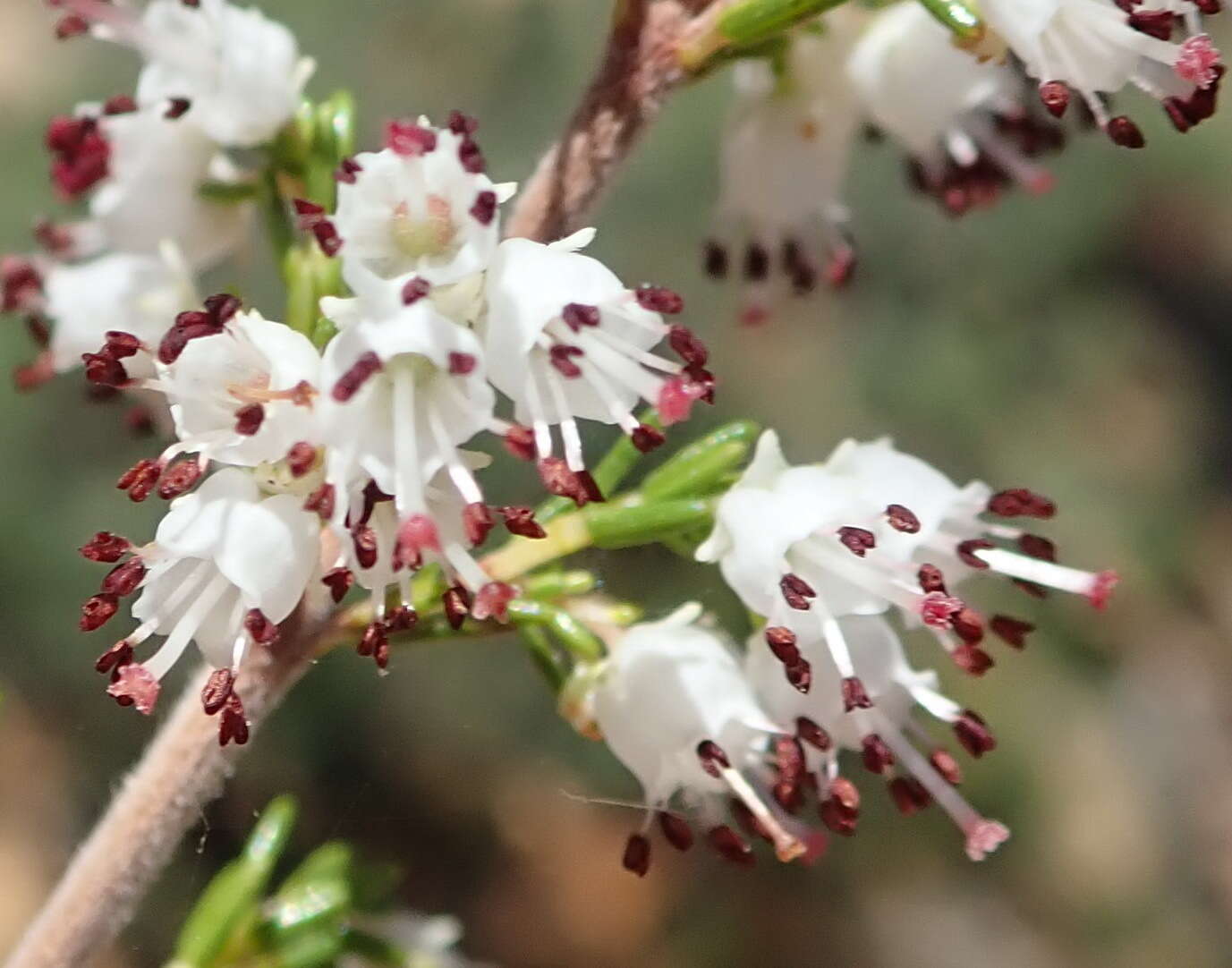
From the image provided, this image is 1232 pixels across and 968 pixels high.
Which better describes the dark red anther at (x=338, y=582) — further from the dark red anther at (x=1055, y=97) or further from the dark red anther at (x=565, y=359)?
the dark red anther at (x=1055, y=97)

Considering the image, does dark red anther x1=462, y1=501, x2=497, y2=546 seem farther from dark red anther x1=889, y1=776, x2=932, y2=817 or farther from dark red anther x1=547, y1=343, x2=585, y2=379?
dark red anther x1=889, y1=776, x2=932, y2=817

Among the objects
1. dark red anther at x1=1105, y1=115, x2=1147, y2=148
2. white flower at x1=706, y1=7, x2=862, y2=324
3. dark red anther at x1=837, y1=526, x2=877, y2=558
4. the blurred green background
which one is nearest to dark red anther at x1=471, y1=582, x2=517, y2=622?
dark red anther at x1=837, y1=526, x2=877, y2=558

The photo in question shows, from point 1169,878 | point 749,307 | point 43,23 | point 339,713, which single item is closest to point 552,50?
point 43,23

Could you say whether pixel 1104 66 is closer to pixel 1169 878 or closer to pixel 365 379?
pixel 365 379

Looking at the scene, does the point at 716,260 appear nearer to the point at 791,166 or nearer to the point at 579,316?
the point at 791,166

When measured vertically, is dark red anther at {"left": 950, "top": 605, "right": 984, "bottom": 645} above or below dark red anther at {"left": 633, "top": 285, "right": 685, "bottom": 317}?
below
